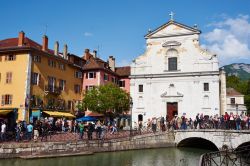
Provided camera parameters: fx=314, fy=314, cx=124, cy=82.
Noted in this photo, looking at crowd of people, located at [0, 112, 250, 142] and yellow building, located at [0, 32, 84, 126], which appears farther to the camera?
yellow building, located at [0, 32, 84, 126]

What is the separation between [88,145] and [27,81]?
49.7 ft

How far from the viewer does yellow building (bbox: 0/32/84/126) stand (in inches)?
1534

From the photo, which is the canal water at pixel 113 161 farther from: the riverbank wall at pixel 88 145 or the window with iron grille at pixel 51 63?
the window with iron grille at pixel 51 63

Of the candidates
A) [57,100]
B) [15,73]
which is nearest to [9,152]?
[15,73]

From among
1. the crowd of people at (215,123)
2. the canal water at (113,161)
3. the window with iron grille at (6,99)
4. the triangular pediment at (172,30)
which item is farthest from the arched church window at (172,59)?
the window with iron grille at (6,99)

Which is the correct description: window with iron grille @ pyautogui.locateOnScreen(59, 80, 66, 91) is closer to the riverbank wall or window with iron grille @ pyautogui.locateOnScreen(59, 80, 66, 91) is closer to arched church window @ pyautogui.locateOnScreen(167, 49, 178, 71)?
arched church window @ pyautogui.locateOnScreen(167, 49, 178, 71)

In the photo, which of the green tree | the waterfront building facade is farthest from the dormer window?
the waterfront building facade

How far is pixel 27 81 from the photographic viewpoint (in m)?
39.2

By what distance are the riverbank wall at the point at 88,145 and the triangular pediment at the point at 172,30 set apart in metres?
16.7

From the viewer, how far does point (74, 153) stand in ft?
86.2

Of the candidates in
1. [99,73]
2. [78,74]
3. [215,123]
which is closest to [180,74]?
[215,123]

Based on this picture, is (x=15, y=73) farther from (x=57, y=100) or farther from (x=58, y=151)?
(x=58, y=151)

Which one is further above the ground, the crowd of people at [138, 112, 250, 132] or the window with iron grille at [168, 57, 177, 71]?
the window with iron grille at [168, 57, 177, 71]

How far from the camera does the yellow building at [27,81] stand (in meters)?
39.0
